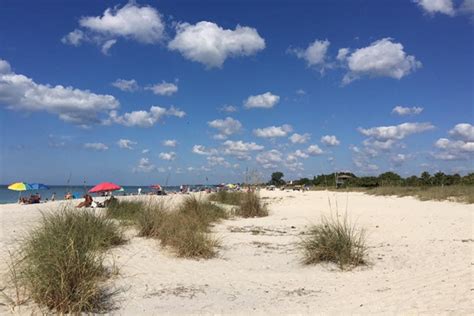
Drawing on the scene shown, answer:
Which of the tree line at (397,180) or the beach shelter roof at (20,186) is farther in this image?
the tree line at (397,180)

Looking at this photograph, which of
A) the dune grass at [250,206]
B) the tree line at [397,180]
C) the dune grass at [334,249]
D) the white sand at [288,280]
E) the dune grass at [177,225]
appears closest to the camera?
the white sand at [288,280]

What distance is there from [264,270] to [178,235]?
2.12 meters

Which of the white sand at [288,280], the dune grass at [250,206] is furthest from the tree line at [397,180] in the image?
the white sand at [288,280]

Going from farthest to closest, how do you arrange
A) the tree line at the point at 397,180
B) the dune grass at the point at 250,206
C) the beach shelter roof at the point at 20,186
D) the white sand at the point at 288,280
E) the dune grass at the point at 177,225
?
the tree line at the point at 397,180
the beach shelter roof at the point at 20,186
the dune grass at the point at 250,206
the dune grass at the point at 177,225
the white sand at the point at 288,280

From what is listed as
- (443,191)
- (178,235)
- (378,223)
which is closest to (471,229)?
(378,223)

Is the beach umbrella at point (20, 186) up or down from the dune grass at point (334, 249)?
up

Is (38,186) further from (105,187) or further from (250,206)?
(250,206)

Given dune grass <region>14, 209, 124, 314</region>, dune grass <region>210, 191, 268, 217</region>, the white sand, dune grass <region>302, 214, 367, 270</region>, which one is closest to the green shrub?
dune grass <region>210, 191, 268, 217</region>

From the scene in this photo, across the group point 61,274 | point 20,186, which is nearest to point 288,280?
point 61,274

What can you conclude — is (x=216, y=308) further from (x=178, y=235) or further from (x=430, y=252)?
(x=430, y=252)

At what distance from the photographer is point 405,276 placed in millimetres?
7168

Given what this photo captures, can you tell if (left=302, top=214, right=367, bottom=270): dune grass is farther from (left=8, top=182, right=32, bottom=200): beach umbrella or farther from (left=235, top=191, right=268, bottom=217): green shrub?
(left=8, top=182, right=32, bottom=200): beach umbrella

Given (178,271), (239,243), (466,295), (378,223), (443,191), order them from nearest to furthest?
(466,295), (178,271), (239,243), (378,223), (443,191)

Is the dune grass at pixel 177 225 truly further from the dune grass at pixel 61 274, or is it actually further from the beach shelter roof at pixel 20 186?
the beach shelter roof at pixel 20 186
